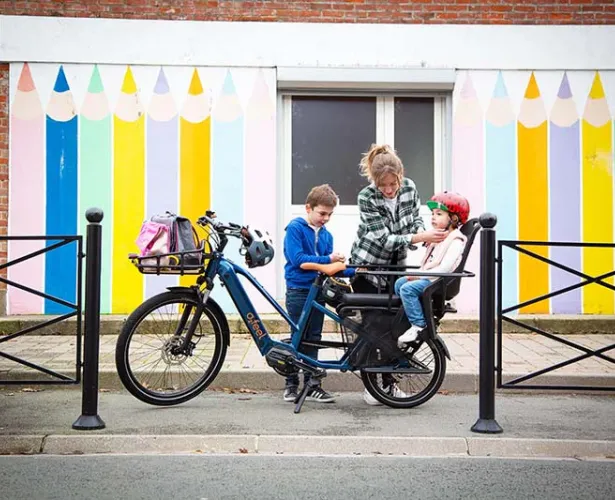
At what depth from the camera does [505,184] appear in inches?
388

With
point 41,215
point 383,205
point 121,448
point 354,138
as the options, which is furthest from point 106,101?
point 121,448

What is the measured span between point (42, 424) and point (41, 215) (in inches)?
176

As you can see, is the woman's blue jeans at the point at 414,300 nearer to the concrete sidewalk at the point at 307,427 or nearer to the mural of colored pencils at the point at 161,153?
the concrete sidewalk at the point at 307,427

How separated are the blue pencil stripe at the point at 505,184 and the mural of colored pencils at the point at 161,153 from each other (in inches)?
143

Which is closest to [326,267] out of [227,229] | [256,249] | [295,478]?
[256,249]

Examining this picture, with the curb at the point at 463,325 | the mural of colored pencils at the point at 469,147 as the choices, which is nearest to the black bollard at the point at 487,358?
the curb at the point at 463,325

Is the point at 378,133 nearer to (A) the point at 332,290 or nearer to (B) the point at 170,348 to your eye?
(A) the point at 332,290

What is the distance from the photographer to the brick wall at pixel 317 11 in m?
9.62

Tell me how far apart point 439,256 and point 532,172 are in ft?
14.4

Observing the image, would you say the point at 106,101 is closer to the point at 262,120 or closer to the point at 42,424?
the point at 262,120

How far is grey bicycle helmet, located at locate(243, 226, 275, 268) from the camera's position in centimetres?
593

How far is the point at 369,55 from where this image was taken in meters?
9.78

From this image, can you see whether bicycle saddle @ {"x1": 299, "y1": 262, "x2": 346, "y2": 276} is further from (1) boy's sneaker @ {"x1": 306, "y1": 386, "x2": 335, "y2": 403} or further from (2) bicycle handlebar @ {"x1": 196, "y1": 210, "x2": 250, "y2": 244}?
(1) boy's sneaker @ {"x1": 306, "y1": 386, "x2": 335, "y2": 403}

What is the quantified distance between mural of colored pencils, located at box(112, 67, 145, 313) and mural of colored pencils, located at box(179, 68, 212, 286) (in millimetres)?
464
